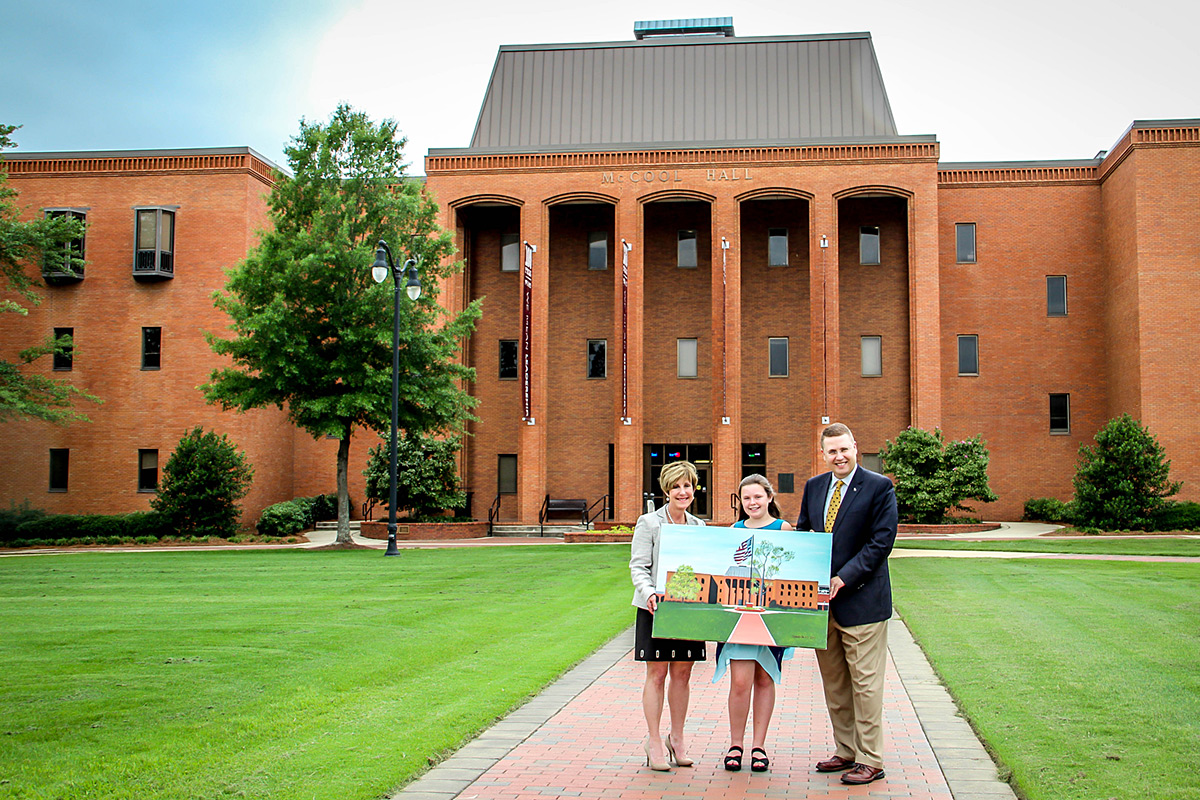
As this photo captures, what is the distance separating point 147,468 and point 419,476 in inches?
394

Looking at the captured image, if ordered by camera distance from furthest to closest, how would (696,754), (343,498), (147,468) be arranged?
(147,468)
(343,498)
(696,754)

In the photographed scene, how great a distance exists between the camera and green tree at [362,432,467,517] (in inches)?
1268

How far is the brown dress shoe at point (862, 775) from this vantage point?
18.8 ft

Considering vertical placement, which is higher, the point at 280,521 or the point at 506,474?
the point at 506,474

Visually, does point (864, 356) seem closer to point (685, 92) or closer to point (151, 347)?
point (685, 92)

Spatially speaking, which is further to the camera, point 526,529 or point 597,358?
point 597,358

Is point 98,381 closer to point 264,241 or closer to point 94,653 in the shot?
point 264,241

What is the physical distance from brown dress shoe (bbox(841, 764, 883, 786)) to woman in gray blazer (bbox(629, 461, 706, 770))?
992mm

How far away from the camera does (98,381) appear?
3441 cm

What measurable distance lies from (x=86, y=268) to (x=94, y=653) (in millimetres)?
29491

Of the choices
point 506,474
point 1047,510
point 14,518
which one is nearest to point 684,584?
point 14,518

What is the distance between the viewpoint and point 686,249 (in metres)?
38.4

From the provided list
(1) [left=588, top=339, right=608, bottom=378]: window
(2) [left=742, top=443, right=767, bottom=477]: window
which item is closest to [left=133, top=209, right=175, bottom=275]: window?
(1) [left=588, top=339, right=608, bottom=378]: window

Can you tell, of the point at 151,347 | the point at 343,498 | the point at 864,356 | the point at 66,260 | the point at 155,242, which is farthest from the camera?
the point at 864,356
